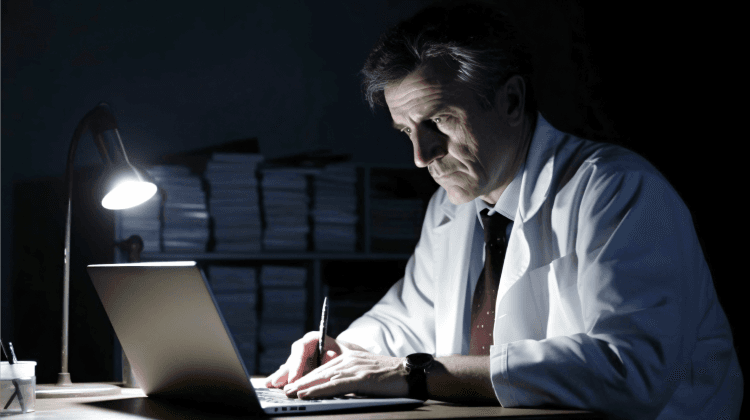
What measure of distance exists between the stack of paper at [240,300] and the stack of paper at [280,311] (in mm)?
48

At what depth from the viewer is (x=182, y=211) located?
297cm

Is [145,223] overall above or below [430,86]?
below

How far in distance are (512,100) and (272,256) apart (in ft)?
5.37

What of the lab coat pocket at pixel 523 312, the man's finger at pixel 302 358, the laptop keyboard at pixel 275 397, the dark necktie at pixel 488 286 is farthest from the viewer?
the dark necktie at pixel 488 286

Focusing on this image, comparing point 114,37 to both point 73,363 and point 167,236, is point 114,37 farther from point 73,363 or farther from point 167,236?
point 73,363

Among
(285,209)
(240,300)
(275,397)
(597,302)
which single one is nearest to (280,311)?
(240,300)

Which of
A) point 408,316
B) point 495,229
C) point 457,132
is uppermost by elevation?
point 457,132

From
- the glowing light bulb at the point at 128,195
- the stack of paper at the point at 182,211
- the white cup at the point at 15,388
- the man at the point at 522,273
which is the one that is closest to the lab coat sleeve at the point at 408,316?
the man at the point at 522,273

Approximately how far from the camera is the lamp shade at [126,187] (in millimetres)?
1577

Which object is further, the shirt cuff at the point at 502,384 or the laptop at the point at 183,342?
the shirt cuff at the point at 502,384

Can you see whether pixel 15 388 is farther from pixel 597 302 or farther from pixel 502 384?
pixel 597 302

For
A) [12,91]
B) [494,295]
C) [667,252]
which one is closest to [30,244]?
[12,91]

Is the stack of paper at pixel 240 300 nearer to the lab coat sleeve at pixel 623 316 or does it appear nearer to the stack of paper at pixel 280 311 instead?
the stack of paper at pixel 280 311

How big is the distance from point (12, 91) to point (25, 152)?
28cm
